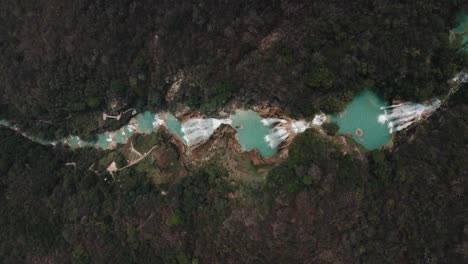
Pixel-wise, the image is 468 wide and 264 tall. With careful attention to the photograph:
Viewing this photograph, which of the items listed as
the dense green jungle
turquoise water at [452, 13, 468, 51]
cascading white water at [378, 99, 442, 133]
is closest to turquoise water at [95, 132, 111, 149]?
the dense green jungle

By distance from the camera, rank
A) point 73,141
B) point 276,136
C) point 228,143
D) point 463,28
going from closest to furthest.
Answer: point 463,28 → point 276,136 → point 228,143 → point 73,141

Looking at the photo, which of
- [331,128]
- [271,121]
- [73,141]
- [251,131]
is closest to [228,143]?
[251,131]

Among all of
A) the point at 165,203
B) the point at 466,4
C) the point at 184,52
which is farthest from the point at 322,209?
the point at 466,4

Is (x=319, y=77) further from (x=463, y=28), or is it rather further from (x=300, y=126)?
(x=463, y=28)

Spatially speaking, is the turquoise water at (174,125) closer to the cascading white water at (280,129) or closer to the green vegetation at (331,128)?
the cascading white water at (280,129)

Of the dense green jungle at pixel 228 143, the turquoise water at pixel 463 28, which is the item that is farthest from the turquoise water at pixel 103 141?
the turquoise water at pixel 463 28

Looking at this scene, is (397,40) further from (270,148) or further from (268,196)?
(268,196)
